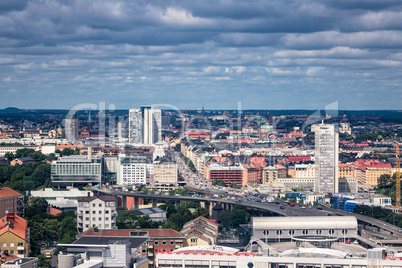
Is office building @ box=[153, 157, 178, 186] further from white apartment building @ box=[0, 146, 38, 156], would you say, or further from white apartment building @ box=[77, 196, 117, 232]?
white apartment building @ box=[77, 196, 117, 232]

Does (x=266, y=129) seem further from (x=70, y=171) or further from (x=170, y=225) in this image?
(x=170, y=225)

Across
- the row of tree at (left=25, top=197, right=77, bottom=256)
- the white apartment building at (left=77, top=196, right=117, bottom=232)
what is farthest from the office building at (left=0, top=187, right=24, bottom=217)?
the white apartment building at (left=77, top=196, right=117, bottom=232)

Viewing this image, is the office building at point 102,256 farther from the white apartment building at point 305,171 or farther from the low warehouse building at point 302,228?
the white apartment building at point 305,171

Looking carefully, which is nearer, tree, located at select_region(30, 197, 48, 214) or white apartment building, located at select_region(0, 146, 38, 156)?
tree, located at select_region(30, 197, 48, 214)

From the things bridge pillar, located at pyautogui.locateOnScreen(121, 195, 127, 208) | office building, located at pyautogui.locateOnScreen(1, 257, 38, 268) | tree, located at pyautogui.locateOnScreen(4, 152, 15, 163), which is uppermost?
office building, located at pyautogui.locateOnScreen(1, 257, 38, 268)

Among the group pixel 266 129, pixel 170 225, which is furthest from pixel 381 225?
pixel 266 129

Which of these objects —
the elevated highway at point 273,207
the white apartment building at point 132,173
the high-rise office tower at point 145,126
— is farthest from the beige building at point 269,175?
the high-rise office tower at point 145,126

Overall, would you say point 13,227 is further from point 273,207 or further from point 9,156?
point 9,156
